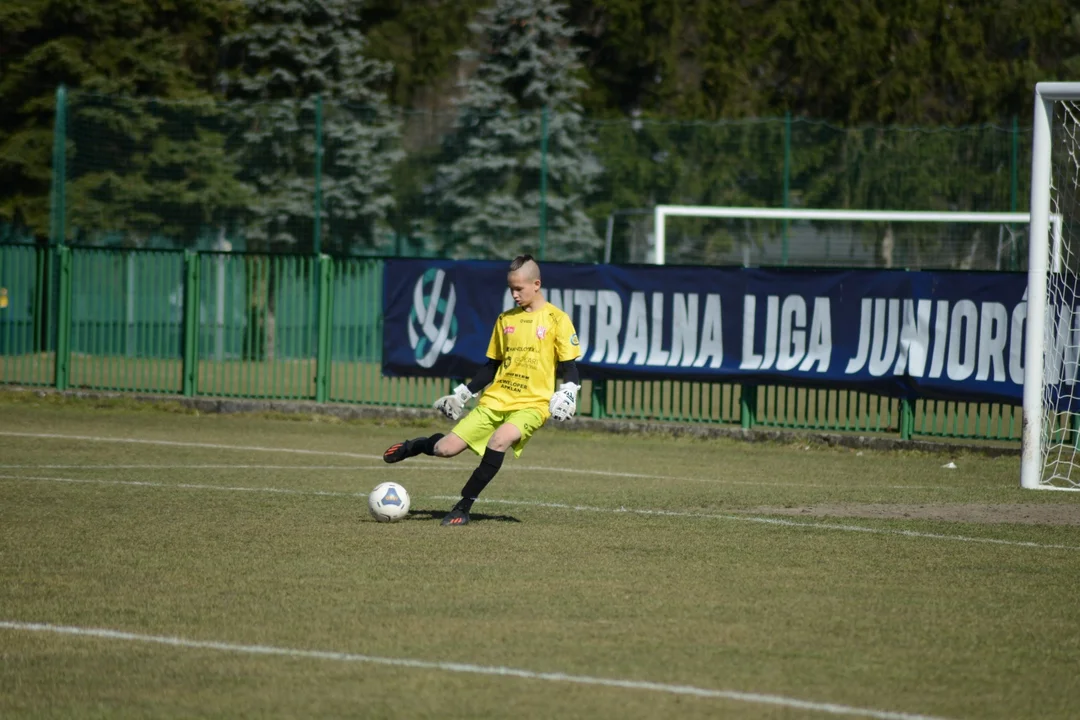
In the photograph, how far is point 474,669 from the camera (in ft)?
21.4

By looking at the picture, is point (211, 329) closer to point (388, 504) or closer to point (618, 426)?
point (618, 426)

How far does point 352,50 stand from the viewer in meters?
38.6

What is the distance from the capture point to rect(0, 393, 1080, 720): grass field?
6191 mm

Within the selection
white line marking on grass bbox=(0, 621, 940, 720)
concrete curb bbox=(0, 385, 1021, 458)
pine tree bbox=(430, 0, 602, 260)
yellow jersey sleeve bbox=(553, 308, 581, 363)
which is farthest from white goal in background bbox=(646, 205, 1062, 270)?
white line marking on grass bbox=(0, 621, 940, 720)

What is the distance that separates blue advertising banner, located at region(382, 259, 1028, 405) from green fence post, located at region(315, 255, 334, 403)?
2.94 ft

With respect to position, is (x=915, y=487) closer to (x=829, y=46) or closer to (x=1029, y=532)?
(x=1029, y=532)

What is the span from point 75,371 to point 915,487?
11883 mm

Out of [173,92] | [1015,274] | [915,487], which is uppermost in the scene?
[173,92]

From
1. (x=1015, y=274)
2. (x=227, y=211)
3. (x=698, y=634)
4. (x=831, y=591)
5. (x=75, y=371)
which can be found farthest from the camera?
(x=227, y=211)

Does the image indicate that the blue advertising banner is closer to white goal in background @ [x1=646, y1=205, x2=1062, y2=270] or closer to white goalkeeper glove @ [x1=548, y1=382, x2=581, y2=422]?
white goalkeeper glove @ [x1=548, y1=382, x2=581, y2=422]

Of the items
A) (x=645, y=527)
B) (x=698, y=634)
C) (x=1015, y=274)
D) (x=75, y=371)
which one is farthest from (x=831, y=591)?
(x=75, y=371)

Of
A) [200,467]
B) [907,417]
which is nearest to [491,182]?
[907,417]

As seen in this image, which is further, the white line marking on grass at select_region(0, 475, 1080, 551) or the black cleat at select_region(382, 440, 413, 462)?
the black cleat at select_region(382, 440, 413, 462)

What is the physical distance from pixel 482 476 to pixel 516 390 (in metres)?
0.62
